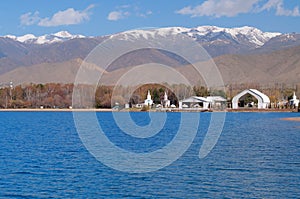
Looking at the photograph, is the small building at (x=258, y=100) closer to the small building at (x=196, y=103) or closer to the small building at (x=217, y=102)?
the small building at (x=217, y=102)

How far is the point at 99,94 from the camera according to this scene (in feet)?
451

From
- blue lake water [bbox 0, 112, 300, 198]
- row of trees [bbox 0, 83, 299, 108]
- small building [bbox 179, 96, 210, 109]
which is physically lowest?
blue lake water [bbox 0, 112, 300, 198]

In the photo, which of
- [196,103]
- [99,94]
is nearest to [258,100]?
[196,103]

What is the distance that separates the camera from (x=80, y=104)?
5502 inches

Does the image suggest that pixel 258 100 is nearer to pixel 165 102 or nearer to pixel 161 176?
pixel 165 102

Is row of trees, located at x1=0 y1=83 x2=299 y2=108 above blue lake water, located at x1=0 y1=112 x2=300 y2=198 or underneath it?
above

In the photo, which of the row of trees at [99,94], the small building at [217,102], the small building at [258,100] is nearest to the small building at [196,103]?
the small building at [217,102]

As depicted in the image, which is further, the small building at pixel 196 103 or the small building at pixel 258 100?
the small building at pixel 196 103

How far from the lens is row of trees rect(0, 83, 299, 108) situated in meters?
130

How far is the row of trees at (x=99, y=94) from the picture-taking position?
428 feet

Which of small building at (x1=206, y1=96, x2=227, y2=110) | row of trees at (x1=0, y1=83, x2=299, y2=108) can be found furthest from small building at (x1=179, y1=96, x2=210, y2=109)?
row of trees at (x1=0, y1=83, x2=299, y2=108)

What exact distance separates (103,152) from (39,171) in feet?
24.3

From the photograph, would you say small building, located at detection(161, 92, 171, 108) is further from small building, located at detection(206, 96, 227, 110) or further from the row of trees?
small building, located at detection(206, 96, 227, 110)

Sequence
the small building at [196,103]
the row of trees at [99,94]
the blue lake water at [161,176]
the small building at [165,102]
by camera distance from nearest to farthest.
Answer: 1. the blue lake water at [161,176]
2. the small building at [196,103]
3. the small building at [165,102]
4. the row of trees at [99,94]
